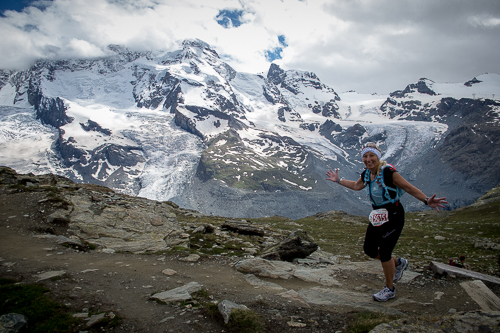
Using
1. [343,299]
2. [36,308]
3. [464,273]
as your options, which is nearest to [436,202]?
[343,299]

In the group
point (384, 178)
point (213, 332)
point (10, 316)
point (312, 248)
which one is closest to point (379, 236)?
point (384, 178)

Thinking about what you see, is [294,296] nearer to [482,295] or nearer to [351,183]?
[351,183]

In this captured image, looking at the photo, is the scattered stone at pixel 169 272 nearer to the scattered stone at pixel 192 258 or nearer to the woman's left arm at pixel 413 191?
the scattered stone at pixel 192 258

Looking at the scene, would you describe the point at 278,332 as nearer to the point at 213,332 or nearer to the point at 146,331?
the point at 213,332

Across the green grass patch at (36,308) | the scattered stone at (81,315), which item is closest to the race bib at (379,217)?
the scattered stone at (81,315)

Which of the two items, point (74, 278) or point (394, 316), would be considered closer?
point (394, 316)

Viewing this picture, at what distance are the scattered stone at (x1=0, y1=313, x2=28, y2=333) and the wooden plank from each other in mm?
11120

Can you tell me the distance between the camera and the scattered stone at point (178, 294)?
24.1 feet

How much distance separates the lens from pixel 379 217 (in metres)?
7.52

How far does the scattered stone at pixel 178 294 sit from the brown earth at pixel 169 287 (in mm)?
272

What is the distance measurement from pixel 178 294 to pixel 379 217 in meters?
6.15

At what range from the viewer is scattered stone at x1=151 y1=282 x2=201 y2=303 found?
7.34m

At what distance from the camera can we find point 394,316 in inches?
250

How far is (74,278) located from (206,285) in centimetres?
424
